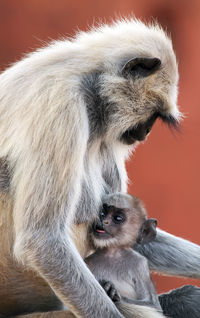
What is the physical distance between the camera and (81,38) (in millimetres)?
3320

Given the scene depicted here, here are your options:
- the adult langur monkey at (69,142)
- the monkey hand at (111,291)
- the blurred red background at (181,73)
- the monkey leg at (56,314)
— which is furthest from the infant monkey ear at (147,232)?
the blurred red background at (181,73)

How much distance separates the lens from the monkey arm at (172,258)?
3.54 metres

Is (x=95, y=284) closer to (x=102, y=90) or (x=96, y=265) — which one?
(x=96, y=265)

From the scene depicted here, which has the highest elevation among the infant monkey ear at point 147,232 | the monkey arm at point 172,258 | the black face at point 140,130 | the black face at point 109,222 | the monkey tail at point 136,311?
the black face at point 140,130

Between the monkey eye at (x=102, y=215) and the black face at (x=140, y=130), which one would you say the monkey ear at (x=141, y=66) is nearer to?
the black face at (x=140, y=130)

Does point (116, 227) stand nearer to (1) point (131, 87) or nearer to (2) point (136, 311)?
(2) point (136, 311)

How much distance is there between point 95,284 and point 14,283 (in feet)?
1.27

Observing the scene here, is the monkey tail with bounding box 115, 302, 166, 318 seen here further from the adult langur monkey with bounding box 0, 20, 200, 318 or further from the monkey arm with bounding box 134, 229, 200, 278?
the monkey arm with bounding box 134, 229, 200, 278

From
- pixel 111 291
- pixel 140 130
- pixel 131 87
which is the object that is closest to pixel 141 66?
pixel 131 87

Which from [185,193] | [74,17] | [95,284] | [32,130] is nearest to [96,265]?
[95,284]

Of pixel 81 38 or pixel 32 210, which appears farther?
pixel 81 38

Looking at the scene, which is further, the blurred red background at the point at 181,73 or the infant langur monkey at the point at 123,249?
the blurred red background at the point at 181,73

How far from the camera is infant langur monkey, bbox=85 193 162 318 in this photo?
3.03m

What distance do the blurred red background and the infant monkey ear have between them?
5.23ft
